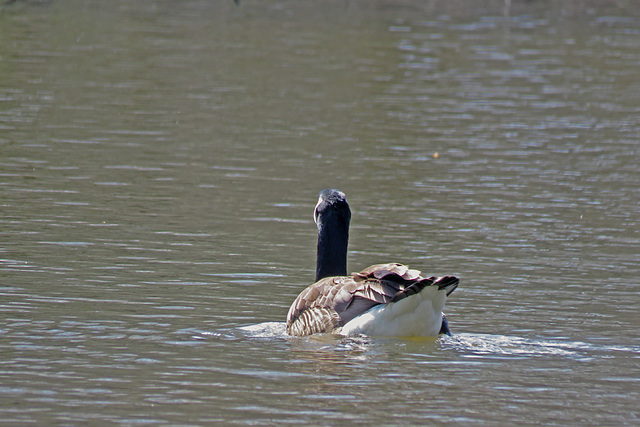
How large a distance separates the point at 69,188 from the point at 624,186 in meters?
9.36

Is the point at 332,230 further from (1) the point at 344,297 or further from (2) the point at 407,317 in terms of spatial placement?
(2) the point at 407,317

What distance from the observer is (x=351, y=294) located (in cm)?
1076

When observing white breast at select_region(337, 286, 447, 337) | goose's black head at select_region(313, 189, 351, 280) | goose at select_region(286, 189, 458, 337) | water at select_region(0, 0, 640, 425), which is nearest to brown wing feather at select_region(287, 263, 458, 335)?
goose at select_region(286, 189, 458, 337)

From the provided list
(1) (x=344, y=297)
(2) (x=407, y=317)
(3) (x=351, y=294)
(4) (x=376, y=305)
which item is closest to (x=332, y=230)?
(1) (x=344, y=297)

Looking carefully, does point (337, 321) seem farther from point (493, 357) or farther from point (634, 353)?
point (634, 353)

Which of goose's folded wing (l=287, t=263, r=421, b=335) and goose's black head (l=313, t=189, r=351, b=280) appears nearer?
goose's folded wing (l=287, t=263, r=421, b=335)

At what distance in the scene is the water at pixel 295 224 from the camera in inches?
366

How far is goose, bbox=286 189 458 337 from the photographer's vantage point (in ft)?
33.4

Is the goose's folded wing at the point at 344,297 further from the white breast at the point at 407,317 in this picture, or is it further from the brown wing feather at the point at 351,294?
the white breast at the point at 407,317

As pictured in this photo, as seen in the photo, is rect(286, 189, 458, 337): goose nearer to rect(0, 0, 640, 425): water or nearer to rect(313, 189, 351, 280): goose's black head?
rect(0, 0, 640, 425): water

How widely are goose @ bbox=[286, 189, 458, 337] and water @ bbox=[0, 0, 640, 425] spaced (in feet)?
0.56

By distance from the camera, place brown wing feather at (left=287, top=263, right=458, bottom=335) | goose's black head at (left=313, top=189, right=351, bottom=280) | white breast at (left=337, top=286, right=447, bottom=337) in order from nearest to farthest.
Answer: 1. brown wing feather at (left=287, top=263, right=458, bottom=335)
2. white breast at (left=337, top=286, right=447, bottom=337)
3. goose's black head at (left=313, top=189, right=351, bottom=280)

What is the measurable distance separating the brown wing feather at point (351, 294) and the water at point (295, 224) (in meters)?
0.20

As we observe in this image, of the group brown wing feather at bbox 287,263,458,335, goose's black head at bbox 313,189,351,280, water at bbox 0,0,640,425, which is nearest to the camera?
water at bbox 0,0,640,425
